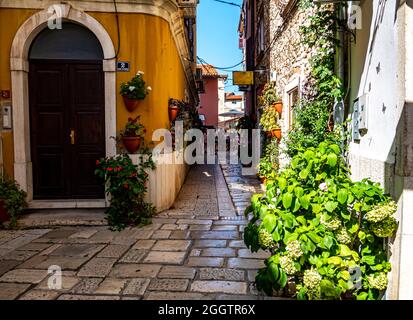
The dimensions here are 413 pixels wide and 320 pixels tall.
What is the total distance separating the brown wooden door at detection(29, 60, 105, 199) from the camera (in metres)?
5.91

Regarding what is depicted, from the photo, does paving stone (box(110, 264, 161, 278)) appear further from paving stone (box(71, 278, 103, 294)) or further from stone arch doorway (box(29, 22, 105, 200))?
stone arch doorway (box(29, 22, 105, 200))

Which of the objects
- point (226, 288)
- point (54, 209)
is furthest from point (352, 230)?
point (54, 209)

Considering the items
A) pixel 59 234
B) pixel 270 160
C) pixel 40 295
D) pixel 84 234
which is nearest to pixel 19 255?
pixel 59 234

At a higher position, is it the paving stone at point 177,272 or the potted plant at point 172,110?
the potted plant at point 172,110

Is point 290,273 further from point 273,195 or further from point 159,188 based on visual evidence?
point 159,188

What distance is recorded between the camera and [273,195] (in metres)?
3.12

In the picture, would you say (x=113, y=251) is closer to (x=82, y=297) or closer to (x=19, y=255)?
(x=19, y=255)

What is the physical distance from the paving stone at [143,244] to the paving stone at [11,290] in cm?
142

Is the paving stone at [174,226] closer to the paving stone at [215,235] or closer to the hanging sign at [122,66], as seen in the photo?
the paving stone at [215,235]

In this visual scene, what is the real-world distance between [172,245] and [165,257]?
0.43 meters

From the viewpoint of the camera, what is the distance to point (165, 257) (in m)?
4.16

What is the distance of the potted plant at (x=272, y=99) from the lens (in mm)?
7984

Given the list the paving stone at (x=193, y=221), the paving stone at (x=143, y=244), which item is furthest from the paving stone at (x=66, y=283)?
the paving stone at (x=193, y=221)
